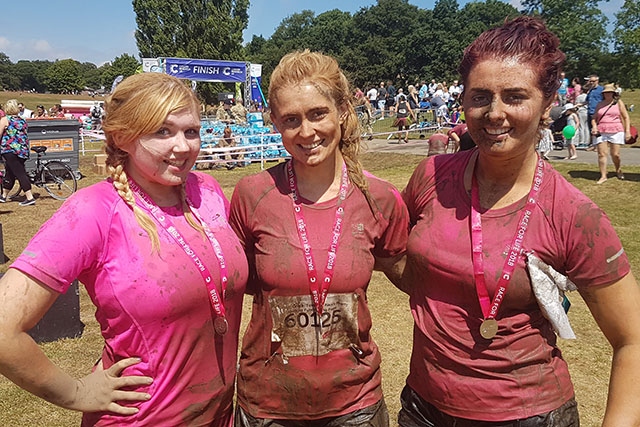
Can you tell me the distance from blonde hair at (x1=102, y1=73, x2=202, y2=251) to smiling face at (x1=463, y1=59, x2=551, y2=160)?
1.06 m

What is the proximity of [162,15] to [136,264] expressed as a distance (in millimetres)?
51774

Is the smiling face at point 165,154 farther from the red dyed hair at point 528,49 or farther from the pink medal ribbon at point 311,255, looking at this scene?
the red dyed hair at point 528,49

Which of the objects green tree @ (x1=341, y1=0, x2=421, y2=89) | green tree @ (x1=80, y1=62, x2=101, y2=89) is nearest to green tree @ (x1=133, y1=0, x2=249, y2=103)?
green tree @ (x1=341, y1=0, x2=421, y2=89)

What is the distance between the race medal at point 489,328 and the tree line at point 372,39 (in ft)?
66.5

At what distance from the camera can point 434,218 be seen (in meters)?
2.14

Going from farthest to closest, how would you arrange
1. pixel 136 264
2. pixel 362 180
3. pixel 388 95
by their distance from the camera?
pixel 388 95 < pixel 362 180 < pixel 136 264

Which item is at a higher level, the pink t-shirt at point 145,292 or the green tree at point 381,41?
the green tree at point 381,41

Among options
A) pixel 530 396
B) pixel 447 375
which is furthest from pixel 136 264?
pixel 530 396

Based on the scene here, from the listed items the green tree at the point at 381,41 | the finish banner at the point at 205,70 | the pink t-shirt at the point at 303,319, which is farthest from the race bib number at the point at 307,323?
the green tree at the point at 381,41

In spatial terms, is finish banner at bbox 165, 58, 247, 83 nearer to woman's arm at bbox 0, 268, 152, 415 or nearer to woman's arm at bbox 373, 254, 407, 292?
woman's arm at bbox 373, 254, 407, 292

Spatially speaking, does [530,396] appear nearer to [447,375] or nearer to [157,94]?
[447,375]

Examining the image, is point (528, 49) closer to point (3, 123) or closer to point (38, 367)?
point (38, 367)

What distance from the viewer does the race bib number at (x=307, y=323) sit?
2141 millimetres

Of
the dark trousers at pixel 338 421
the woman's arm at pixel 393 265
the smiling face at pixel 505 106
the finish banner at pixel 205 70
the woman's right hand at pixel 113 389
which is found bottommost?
the dark trousers at pixel 338 421
